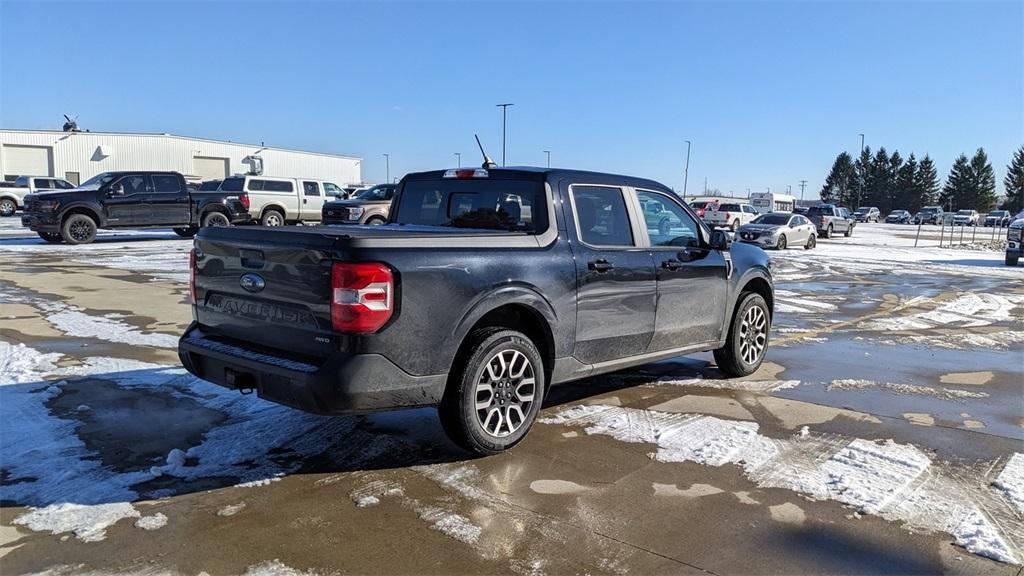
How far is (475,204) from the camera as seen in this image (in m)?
5.29

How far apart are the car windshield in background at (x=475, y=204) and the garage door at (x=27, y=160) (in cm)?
5993

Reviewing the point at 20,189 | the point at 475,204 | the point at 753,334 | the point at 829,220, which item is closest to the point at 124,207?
the point at 475,204

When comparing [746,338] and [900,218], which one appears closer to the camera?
[746,338]

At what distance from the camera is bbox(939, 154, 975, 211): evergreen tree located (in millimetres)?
103562

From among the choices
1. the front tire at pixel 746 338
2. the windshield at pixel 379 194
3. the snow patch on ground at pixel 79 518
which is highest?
the windshield at pixel 379 194

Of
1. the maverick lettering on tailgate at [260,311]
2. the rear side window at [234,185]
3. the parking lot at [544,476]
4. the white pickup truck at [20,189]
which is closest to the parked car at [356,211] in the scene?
the rear side window at [234,185]

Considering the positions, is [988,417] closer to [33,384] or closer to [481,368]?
[481,368]

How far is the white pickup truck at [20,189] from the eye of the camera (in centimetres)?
3328

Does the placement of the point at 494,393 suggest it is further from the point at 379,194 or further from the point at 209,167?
the point at 209,167

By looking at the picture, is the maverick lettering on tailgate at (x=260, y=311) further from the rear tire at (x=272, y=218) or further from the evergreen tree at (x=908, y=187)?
the evergreen tree at (x=908, y=187)

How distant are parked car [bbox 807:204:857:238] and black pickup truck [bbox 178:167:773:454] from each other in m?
35.6

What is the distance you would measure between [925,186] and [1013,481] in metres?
119

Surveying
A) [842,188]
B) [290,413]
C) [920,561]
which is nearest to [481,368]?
[290,413]

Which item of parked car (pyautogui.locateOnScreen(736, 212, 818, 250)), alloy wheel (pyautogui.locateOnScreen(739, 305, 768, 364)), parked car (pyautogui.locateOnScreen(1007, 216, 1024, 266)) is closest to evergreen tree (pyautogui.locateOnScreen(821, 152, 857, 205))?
parked car (pyautogui.locateOnScreen(736, 212, 818, 250))
